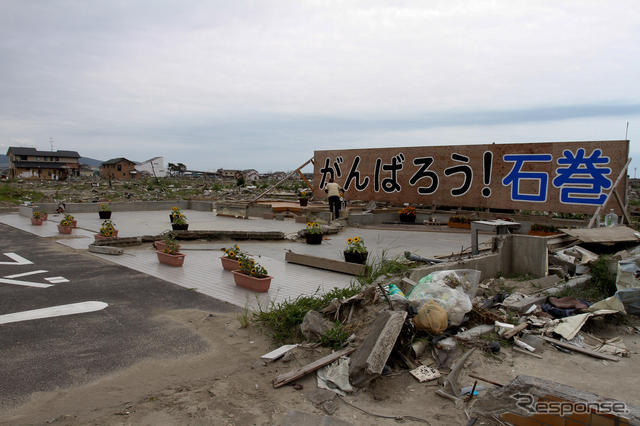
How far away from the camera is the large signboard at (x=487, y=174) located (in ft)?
43.2

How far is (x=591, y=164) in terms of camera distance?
43.4 feet

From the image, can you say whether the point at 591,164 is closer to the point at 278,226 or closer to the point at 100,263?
the point at 278,226

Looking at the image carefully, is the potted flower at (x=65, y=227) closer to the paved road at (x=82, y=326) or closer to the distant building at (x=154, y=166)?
the paved road at (x=82, y=326)

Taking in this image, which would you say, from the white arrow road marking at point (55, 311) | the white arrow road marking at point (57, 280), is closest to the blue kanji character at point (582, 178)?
the white arrow road marking at point (55, 311)

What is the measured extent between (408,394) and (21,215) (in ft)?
68.7

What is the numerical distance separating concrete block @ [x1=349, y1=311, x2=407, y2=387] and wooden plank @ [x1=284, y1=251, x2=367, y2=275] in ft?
11.3

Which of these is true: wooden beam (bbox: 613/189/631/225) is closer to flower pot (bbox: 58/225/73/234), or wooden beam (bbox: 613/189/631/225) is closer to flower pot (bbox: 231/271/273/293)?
flower pot (bbox: 231/271/273/293)

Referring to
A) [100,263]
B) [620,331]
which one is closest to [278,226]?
[100,263]

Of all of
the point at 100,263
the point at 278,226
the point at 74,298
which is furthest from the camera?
the point at 278,226

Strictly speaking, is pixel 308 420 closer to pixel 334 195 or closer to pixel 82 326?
pixel 82 326

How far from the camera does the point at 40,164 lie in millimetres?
62094

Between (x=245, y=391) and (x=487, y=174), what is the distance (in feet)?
44.6

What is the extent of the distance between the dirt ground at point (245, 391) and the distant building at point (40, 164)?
214 feet

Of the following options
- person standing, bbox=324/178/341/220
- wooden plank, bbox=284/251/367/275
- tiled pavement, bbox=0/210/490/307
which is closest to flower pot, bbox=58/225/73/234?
tiled pavement, bbox=0/210/490/307
